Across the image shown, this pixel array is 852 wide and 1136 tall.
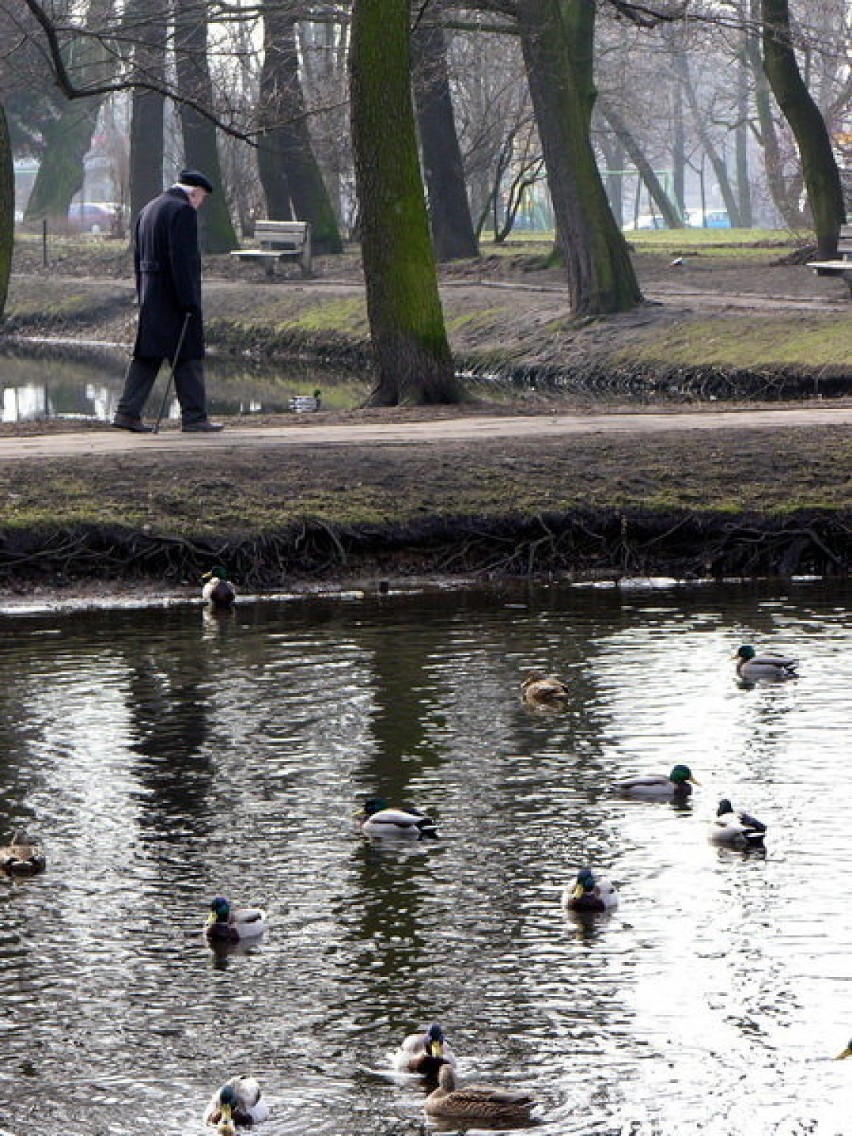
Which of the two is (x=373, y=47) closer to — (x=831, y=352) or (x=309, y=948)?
(x=831, y=352)

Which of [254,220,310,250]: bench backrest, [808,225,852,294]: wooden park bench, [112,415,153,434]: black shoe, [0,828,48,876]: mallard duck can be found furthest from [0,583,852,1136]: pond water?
[254,220,310,250]: bench backrest

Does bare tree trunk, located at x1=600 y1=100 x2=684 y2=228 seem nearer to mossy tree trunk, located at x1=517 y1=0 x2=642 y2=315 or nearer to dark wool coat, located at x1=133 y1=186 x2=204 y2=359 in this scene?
mossy tree trunk, located at x1=517 y1=0 x2=642 y2=315

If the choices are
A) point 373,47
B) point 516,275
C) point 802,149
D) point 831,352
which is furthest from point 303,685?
point 516,275

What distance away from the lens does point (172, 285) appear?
65.7 ft

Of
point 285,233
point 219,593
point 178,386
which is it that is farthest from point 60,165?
point 219,593

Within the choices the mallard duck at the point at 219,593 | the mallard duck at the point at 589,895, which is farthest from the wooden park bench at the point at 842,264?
the mallard duck at the point at 589,895

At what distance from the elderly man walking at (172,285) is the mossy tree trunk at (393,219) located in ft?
9.49

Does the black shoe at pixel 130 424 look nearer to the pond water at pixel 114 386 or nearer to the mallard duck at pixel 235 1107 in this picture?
the pond water at pixel 114 386

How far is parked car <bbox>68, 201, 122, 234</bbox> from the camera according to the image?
61.3m

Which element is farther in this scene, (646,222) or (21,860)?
(646,222)

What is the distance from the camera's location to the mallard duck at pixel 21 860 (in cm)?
1019

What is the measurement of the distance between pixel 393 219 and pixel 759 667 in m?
9.89

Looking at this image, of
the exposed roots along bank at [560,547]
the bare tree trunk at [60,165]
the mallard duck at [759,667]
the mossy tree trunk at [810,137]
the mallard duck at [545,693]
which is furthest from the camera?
the bare tree trunk at [60,165]

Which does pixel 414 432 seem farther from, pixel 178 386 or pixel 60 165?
pixel 60 165
